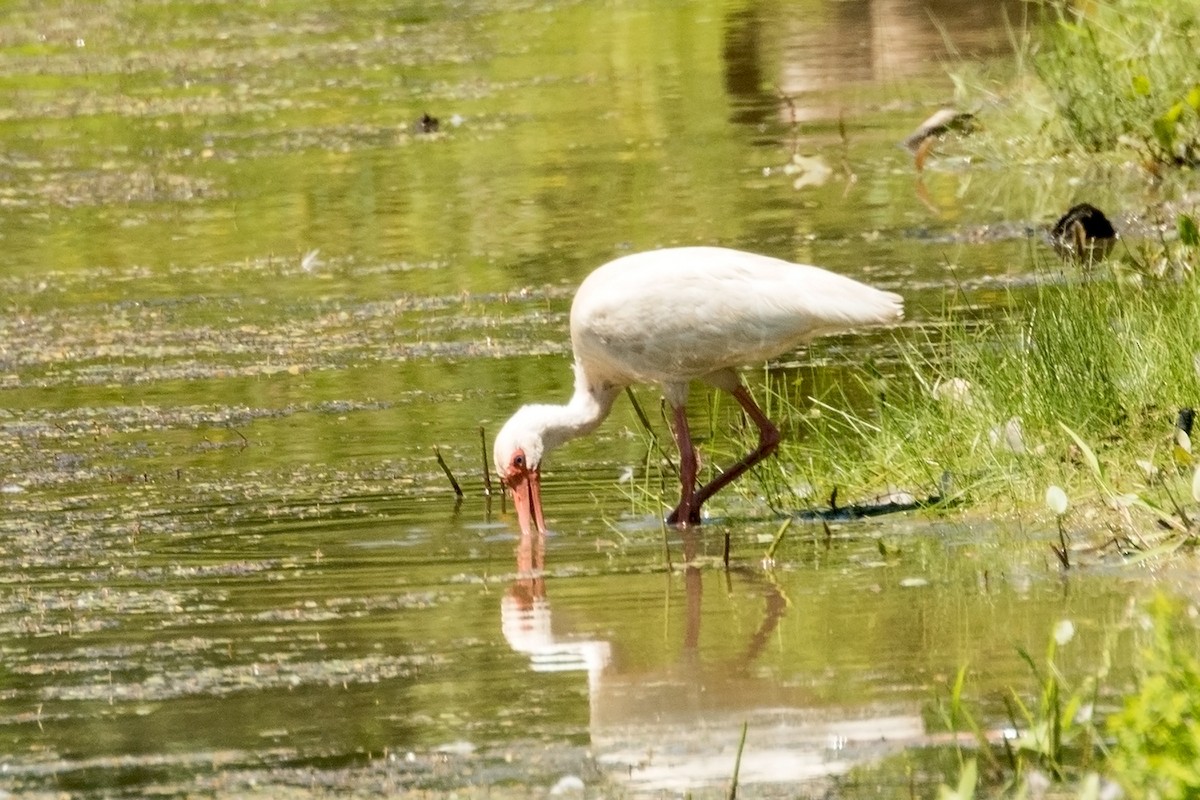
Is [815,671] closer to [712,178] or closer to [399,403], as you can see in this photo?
[399,403]

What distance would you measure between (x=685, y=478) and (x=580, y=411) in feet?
1.88

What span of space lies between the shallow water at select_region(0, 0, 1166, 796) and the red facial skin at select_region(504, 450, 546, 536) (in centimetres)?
10

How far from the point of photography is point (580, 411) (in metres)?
8.41

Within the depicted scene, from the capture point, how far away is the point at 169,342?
11.1 m

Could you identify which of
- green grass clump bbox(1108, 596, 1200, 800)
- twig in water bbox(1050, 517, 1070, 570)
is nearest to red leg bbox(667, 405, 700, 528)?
twig in water bbox(1050, 517, 1070, 570)

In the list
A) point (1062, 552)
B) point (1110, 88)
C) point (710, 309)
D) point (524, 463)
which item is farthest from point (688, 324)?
point (1110, 88)

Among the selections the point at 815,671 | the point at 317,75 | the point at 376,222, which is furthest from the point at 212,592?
the point at 317,75

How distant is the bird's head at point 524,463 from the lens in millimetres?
7730

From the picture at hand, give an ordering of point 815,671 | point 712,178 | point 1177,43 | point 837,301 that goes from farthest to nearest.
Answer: point 712,178
point 1177,43
point 837,301
point 815,671

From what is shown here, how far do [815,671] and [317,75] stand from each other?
646 inches

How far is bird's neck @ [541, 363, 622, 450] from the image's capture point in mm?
8281

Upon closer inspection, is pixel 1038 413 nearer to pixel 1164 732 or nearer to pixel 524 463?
pixel 524 463

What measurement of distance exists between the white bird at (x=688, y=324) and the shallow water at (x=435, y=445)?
7.5 inches

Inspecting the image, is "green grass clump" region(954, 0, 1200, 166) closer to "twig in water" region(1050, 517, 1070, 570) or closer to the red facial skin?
the red facial skin
